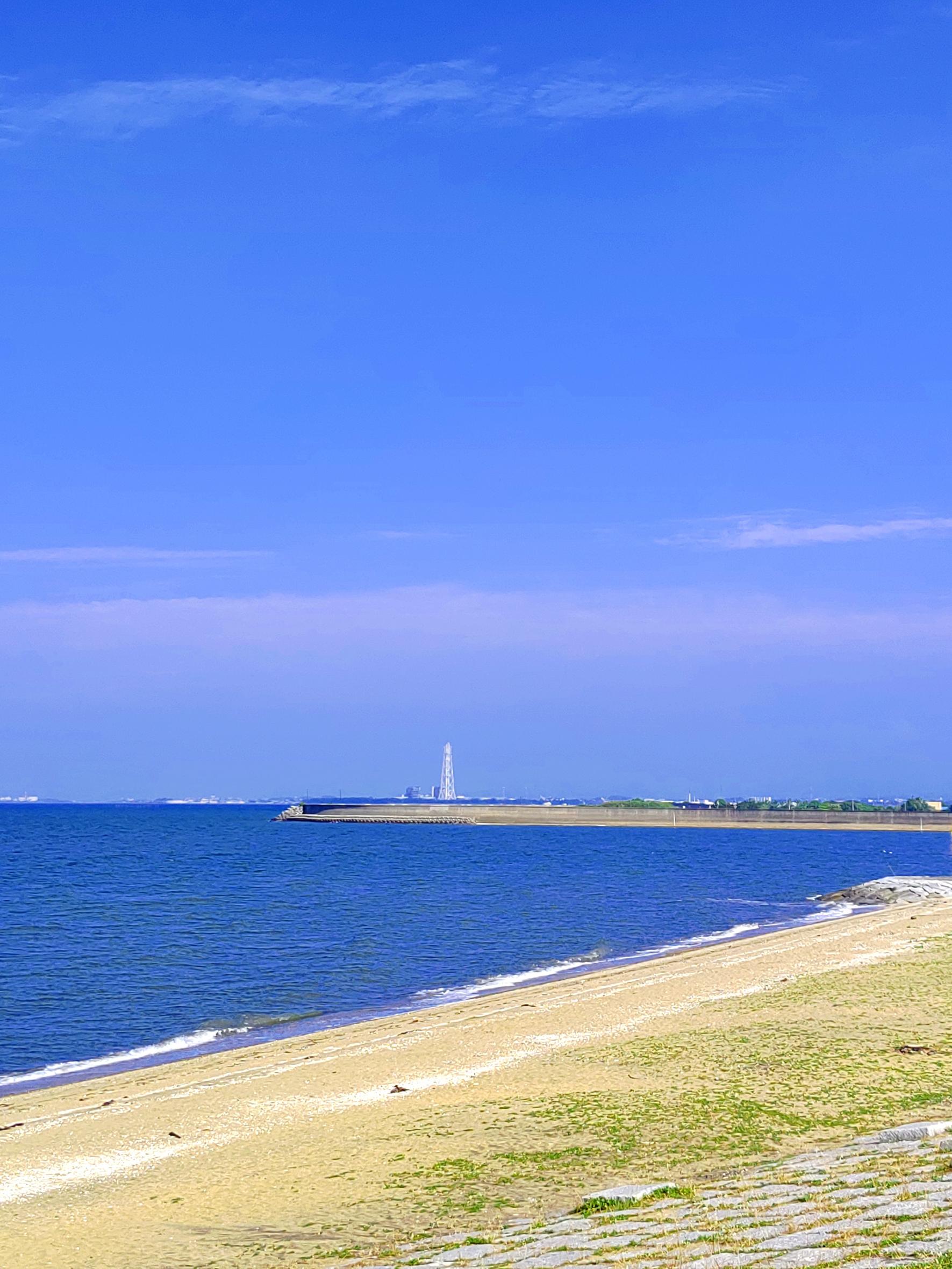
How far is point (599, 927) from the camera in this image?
182 ft

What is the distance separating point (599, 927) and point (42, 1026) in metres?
28.9

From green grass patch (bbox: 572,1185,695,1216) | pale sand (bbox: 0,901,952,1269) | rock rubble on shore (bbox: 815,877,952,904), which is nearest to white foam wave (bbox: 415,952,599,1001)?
pale sand (bbox: 0,901,952,1269)

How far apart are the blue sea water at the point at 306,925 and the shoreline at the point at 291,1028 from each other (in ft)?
0.44

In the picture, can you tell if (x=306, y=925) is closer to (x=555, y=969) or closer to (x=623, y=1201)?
(x=555, y=969)

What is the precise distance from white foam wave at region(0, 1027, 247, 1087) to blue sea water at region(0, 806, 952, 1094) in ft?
0.29

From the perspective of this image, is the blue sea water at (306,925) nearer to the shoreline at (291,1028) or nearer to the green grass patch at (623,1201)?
the shoreline at (291,1028)

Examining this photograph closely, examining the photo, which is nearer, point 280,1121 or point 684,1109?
point 684,1109

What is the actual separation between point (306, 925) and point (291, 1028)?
23.8 meters

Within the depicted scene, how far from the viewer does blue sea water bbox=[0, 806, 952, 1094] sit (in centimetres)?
3438

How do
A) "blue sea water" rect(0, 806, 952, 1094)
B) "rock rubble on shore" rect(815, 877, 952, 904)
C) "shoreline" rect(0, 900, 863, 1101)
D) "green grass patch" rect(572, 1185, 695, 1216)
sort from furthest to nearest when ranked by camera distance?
"rock rubble on shore" rect(815, 877, 952, 904)
"blue sea water" rect(0, 806, 952, 1094)
"shoreline" rect(0, 900, 863, 1101)
"green grass patch" rect(572, 1185, 695, 1216)

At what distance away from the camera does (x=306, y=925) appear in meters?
56.1

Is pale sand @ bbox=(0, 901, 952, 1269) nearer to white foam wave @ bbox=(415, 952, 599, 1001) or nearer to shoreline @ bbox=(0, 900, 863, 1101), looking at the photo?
shoreline @ bbox=(0, 900, 863, 1101)

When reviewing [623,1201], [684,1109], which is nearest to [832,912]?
[684,1109]

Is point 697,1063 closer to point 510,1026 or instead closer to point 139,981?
point 510,1026
